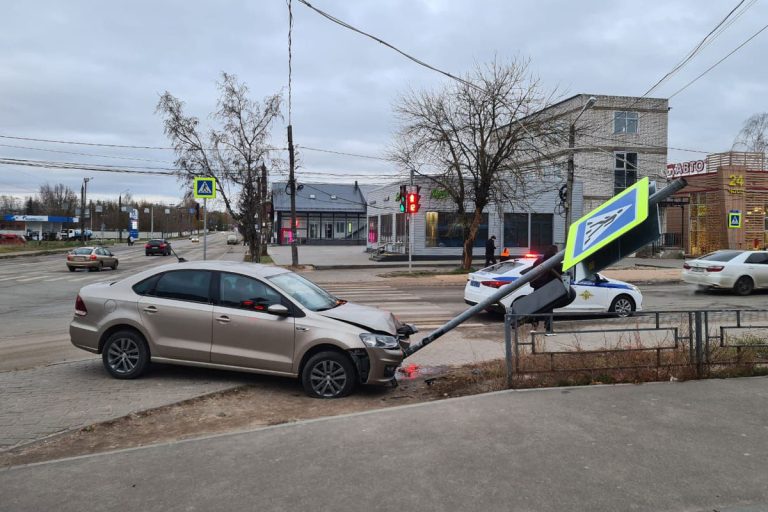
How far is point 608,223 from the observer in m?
3.79

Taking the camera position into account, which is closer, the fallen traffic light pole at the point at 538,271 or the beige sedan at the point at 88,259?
the fallen traffic light pole at the point at 538,271

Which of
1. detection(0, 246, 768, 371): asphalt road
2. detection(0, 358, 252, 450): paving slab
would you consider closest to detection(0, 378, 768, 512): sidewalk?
detection(0, 358, 252, 450): paving slab

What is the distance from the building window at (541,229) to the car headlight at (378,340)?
33.1m

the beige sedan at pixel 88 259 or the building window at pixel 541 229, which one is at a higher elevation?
the building window at pixel 541 229

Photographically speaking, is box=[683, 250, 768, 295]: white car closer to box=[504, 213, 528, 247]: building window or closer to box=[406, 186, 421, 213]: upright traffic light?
box=[406, 186, 421, 213]: upright traffic light

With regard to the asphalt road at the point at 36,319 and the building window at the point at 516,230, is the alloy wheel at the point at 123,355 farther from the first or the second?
the building window at the point at 516,230

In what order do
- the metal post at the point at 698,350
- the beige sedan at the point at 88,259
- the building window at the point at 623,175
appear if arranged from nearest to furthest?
the metal post at the point at 698,350
the beige sedan at the point at 88,259
the building window at the point at 623,175

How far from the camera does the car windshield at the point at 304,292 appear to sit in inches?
266

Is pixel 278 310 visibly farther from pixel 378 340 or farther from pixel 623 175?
pixel 623 175

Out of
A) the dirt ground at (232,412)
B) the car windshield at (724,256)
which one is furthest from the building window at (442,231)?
the dirt ground at (232,412)

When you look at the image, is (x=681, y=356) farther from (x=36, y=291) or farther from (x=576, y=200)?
(x=576, y=200)

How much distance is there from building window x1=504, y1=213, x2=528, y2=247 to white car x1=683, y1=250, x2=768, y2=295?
20396 millimetres

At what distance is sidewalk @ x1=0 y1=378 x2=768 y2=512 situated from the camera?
352 cm

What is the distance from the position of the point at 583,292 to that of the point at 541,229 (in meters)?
26.7
